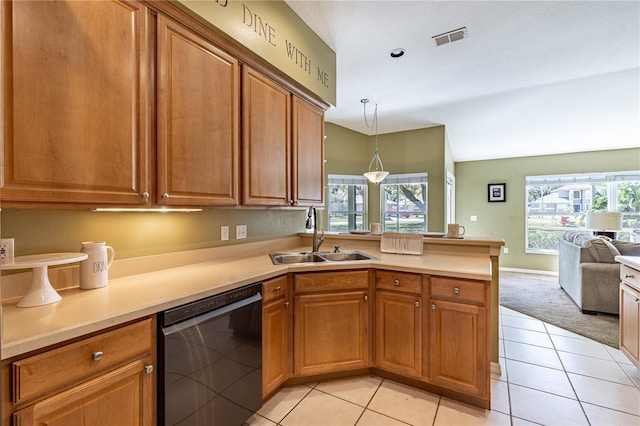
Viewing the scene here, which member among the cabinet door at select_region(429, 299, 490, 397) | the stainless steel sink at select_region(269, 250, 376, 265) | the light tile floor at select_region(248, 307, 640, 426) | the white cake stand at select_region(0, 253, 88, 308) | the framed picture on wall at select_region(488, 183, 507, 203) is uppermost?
the framed picture on wall at select_region(488, 183, 507, 203)

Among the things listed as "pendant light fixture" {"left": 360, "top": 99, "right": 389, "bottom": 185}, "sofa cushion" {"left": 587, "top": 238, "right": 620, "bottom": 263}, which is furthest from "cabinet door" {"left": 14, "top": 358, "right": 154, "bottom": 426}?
"sofa cushion" {"left": 587, "top": 238, "right": 620, "bottom": 263}

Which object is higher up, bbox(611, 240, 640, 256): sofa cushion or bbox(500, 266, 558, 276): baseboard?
bbox(611, 240, 640, 256): sofa cushion

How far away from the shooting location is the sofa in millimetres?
3527

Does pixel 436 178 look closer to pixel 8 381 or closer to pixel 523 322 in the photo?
pixel 523 322

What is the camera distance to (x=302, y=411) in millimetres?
1896

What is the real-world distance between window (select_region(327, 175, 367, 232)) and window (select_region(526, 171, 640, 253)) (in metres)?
3.72

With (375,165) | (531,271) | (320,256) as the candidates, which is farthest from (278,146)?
(531,271)

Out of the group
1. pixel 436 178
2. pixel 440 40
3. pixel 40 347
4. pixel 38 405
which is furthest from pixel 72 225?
pixel 436 178

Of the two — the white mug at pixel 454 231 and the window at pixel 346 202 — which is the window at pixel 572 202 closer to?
the window at pixel 346 202

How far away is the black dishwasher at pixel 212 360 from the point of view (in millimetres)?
1310

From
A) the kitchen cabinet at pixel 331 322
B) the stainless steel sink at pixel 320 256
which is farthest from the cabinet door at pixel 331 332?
the stainless steel sink at pixel 320 256

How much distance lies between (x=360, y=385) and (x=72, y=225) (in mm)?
2102

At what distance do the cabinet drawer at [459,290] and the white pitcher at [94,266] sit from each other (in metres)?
1.95

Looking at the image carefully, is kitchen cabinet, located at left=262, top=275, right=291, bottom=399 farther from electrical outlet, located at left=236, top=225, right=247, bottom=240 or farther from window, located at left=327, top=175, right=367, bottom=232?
window, located at left=327, top=175, right=367, bottom=232
